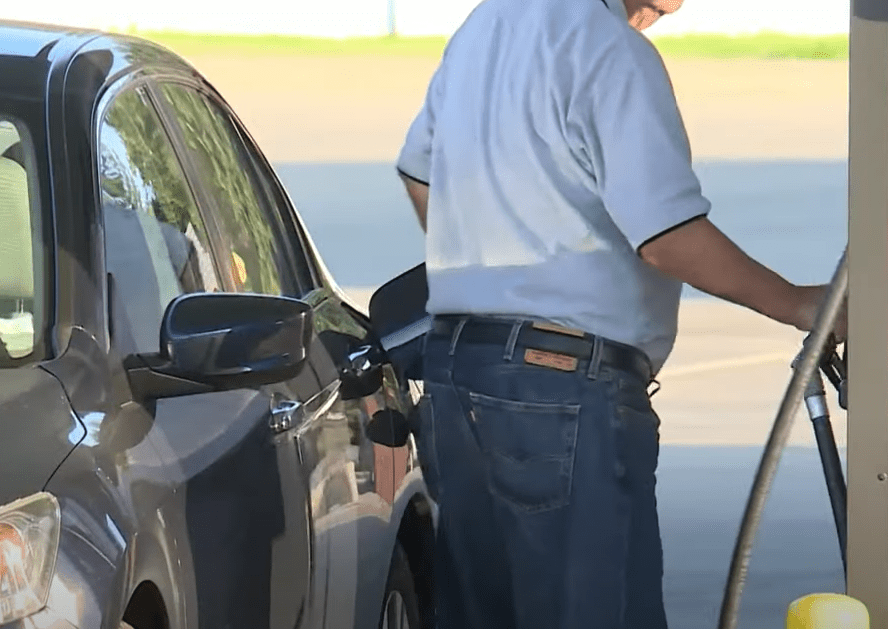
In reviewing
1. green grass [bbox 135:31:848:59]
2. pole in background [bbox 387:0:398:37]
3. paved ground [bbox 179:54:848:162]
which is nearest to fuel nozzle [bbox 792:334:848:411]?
paved ground [bbox 179:54:848:162]

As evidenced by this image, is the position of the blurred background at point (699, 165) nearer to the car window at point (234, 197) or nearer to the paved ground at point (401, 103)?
the paved ground at point (401, 103)

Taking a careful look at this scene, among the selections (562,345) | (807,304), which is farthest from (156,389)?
(807,304)

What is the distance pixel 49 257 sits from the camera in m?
3.13

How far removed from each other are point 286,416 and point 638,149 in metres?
0.78

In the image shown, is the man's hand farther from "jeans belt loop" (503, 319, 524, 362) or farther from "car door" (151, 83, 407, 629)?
"car door" (151, 83, 407, 629)

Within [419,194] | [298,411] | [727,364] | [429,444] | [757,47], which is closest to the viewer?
[298,411]

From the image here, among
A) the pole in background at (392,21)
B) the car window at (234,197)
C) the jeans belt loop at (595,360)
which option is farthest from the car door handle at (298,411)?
the pole in background at (392,21)

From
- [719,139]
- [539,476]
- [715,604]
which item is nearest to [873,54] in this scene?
[539,476]

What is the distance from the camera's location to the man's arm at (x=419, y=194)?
4.31m

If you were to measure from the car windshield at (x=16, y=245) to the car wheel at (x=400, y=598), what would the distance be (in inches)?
48.6

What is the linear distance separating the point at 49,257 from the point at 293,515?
625mm

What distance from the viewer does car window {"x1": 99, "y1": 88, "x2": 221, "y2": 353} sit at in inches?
127

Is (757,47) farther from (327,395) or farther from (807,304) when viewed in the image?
(807,304)

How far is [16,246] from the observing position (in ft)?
10.4
